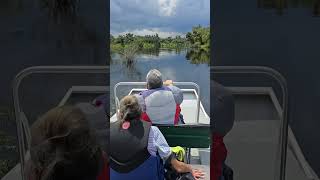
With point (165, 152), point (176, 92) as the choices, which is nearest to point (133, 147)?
point (165, 152)

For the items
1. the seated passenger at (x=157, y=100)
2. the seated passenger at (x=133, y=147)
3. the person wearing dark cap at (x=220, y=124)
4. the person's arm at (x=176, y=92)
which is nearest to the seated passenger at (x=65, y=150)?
the person wearing dark cap at (x=220, y=124)

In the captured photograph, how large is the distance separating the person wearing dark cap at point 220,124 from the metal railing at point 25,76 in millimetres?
432

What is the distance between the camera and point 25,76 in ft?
6.32

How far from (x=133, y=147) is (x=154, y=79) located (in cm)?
102

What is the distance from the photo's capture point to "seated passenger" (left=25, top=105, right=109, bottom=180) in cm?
154

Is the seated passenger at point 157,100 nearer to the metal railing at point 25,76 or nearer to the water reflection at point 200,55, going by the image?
the metal railing at point 25,76

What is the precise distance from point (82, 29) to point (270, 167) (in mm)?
868

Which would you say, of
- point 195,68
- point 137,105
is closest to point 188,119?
point 137,105

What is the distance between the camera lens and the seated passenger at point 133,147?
2.52 m

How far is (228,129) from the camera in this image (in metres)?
1.81

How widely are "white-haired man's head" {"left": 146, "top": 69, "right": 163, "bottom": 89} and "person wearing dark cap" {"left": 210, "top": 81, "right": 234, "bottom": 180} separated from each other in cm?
168

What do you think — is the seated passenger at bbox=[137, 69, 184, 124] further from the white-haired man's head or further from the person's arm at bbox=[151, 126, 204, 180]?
the person's arm at bbox=[151, 126, 204, 180]

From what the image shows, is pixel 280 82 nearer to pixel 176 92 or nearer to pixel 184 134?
pixel 184 134

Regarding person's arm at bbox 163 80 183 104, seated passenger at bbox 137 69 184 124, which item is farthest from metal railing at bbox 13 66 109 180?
person's arm at bbox 163 80 183 104
